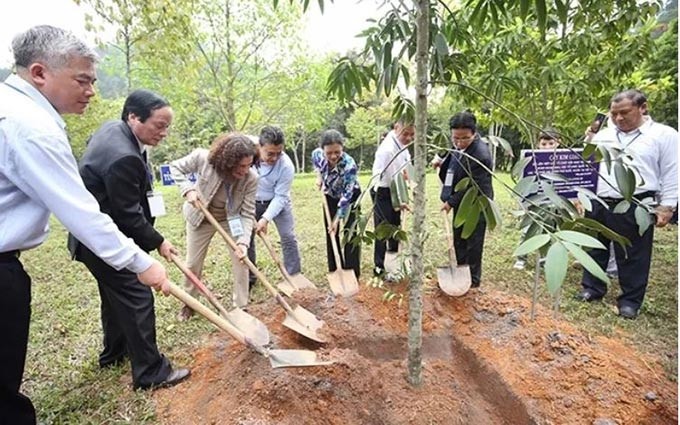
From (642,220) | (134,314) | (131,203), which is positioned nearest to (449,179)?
(642,220)

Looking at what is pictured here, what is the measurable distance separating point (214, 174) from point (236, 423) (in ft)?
5.63

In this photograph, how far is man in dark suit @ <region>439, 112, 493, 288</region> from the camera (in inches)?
125

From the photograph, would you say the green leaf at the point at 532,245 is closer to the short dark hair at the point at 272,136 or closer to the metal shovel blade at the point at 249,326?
the metal shovel blade at the point at 249,326

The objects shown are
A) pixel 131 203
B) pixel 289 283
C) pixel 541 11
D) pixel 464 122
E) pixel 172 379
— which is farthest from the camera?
pixel 289 283

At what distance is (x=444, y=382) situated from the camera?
2.41 meters

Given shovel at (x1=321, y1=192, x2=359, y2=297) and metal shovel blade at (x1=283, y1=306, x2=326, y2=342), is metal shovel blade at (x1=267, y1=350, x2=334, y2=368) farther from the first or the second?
shovel at (x1=321, y1=192, x2=359, y2=297)

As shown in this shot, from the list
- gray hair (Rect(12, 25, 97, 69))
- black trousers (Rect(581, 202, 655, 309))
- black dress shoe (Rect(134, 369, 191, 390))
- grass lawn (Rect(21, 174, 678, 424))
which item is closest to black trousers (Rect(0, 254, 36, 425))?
grass lawn (Rect(21, 174, 678, 424))

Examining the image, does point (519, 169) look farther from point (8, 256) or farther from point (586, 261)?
point (8, 256)

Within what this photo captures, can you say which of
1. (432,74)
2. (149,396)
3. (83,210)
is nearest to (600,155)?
(432,74)

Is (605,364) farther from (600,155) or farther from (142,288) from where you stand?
(142,288)

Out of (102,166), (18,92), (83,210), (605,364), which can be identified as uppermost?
(18,92)

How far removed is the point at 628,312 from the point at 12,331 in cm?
382

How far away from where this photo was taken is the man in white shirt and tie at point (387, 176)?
3.52 m

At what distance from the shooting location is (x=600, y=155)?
144 centimetres
